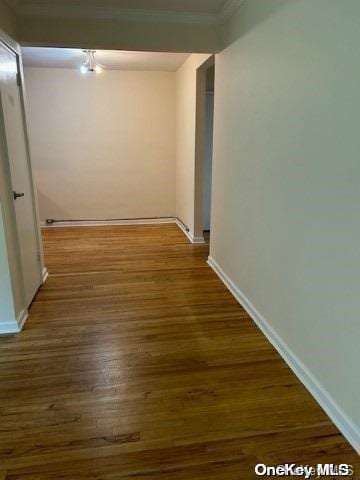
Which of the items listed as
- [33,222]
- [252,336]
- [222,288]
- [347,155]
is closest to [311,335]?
[252,336]

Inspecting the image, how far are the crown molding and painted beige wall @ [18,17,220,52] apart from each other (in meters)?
0.03

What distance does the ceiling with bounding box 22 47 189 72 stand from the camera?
4.37 m

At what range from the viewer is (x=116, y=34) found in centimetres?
303

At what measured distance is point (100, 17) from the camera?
298 centimetres

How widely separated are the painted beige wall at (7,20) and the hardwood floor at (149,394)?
2.20m

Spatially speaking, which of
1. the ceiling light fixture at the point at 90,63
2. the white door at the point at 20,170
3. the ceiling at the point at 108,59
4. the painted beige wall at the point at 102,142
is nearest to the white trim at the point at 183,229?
the painted beige wall at the point at 102,142

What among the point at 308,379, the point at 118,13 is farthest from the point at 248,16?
the point at 308,379

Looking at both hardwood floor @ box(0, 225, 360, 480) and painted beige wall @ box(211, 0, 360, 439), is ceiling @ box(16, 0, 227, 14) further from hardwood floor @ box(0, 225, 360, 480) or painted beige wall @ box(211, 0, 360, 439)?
hardwood floor @ box(0, 225, 360, 480)

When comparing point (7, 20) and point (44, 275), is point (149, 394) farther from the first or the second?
point (7, 20)

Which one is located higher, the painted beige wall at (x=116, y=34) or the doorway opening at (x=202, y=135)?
the painted beige wall at (x=116, y=34)

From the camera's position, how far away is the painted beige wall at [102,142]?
5.44 metres

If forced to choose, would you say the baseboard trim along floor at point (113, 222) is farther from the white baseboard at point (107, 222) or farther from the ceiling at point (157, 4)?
the ceiling at point (157, 4)

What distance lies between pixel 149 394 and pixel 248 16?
2.74 m

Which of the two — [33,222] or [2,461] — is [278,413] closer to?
[2,461]
